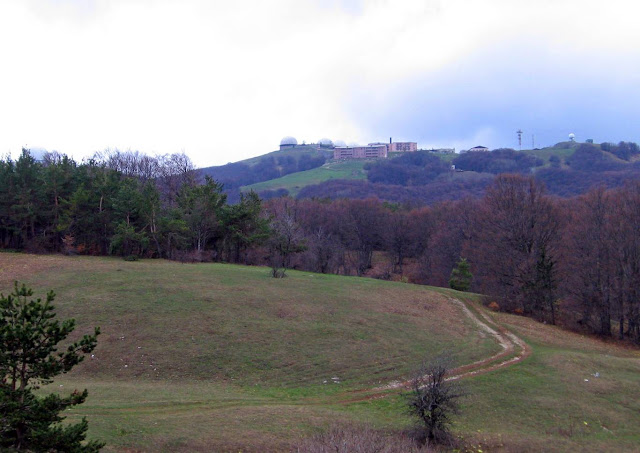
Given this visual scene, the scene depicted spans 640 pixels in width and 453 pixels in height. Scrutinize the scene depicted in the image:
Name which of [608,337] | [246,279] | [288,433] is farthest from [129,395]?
[608,337]

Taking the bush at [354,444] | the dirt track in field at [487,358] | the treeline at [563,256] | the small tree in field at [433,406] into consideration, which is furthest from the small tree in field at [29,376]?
the treeline at [563,256]

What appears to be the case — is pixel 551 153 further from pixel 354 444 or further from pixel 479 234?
pixel 354 444

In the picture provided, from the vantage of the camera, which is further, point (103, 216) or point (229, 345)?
point (103, 216)

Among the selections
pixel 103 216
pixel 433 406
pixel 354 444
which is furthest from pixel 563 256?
pixel 103 216

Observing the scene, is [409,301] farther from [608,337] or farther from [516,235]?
[608,337]

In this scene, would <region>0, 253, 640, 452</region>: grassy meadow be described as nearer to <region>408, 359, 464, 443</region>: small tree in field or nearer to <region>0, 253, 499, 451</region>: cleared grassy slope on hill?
<region>0, 253, 499, 451</region>: cleared grassy slope on hill

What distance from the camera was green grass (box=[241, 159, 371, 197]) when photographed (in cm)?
16193

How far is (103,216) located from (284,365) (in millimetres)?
31383

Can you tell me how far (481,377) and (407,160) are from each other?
577ft

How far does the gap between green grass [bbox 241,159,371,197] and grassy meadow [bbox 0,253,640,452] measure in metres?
119

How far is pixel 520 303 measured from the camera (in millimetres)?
39281

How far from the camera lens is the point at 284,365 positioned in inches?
835

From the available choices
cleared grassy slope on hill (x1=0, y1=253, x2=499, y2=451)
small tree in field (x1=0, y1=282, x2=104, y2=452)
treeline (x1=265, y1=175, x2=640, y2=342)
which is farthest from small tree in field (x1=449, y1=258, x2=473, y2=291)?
small tree in field (x1=0, y1=282, x2=104, y2=452)

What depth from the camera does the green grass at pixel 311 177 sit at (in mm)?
161925
